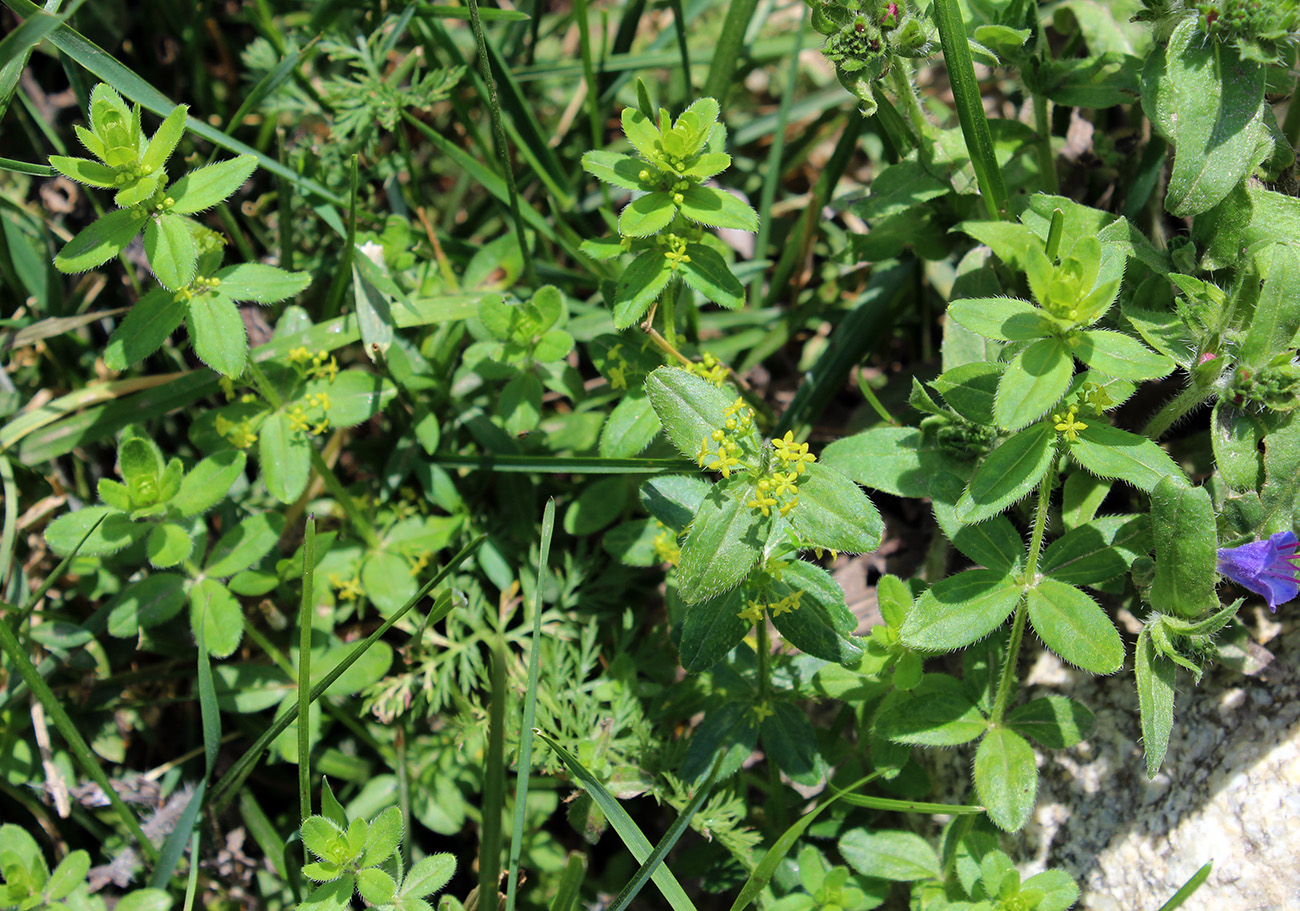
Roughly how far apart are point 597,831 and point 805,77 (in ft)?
13.0

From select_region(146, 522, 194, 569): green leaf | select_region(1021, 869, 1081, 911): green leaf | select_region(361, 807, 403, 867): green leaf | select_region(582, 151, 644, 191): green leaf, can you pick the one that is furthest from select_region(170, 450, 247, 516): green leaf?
select_region(1021, 869, 1081, 911): green leaf

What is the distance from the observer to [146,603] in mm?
3162

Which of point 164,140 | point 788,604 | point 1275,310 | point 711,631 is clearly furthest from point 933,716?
point 164,140

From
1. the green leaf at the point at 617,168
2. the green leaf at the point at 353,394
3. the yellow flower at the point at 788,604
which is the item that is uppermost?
the green leaf at the point at 617,168

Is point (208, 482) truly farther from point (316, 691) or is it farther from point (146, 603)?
point (316, 691)

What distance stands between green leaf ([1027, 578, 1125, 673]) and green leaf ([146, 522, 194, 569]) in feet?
8.51

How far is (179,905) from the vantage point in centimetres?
335

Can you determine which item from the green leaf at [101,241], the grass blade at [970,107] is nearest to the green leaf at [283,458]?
the green leaf at [101,241]

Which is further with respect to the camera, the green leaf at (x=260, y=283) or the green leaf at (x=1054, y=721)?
the green leaf at (x=260, y=283)

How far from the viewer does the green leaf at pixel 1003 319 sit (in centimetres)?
233

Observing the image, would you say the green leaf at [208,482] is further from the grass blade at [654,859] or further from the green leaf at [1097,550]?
the green leaf at [1097,550]

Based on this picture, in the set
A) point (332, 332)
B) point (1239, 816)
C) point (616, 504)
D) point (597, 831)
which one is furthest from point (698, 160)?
point (1239, 816)

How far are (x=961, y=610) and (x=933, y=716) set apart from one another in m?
0.40

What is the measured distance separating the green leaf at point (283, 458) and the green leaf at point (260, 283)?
44 cm
